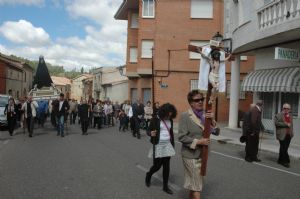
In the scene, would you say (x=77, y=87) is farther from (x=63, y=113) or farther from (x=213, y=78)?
(x=213, y=78)

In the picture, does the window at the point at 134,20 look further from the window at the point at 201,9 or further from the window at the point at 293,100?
the window at the point at 293,100

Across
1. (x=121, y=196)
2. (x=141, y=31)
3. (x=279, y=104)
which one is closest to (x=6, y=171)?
(x=121, y=196)

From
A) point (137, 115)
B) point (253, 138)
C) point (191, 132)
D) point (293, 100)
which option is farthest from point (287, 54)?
point (191, 132)

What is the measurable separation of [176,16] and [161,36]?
1826 millimetres

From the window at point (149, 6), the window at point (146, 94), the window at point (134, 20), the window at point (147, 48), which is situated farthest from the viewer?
the window at point (134, 20)

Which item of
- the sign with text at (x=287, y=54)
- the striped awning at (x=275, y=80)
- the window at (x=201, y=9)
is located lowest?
the striped awning at (x=275, y=80)

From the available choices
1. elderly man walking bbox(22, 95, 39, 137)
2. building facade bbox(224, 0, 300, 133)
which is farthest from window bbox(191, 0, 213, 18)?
elderly man walking bbox(22, 95, 39, 137)

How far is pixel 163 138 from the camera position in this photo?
8477 mm

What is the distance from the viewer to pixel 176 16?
1380 inches

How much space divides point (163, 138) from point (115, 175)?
195cm

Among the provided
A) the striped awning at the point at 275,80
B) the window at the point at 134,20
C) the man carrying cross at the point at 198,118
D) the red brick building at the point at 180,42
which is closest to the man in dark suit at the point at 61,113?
the striped awning at the point at 275,80

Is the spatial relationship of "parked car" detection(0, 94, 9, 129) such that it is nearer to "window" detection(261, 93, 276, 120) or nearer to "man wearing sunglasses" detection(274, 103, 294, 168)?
Answer: "window" detection(261, 93, 276, 120)

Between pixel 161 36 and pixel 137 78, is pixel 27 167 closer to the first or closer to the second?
pixel 161 36

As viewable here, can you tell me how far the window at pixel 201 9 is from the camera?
114ft
